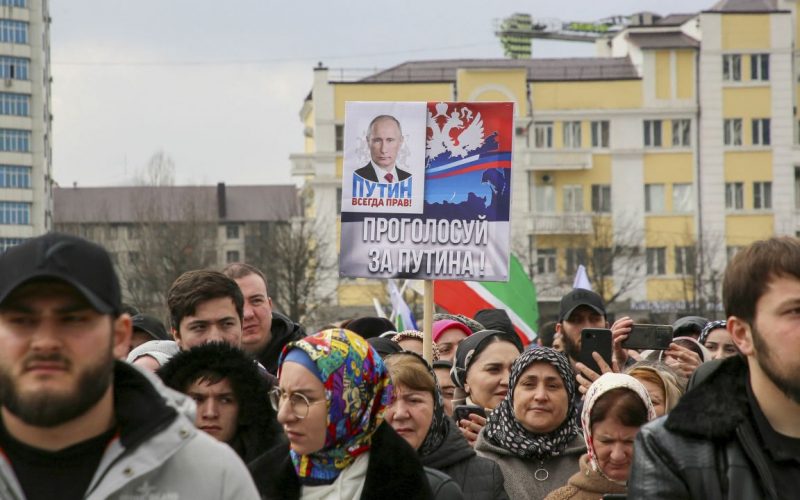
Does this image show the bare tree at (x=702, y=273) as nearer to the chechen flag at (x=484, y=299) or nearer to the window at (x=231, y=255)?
the window at (x=231, y=255)

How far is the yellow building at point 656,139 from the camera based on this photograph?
254ft

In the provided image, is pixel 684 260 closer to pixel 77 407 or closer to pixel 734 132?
pixel 734 132

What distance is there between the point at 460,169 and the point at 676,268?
68.3 metres

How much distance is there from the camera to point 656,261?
78125mm

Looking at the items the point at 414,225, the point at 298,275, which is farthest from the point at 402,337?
the point at 298,275

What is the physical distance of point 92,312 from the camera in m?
3.61

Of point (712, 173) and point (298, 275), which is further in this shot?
point (712, 173)

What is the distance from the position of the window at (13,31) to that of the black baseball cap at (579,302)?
83.5 metres

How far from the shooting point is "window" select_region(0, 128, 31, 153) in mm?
90250

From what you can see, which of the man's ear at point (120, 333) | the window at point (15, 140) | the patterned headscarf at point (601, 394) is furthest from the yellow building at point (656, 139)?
the man's ear at point (120, 333)

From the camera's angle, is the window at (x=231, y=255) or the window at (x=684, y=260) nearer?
the window at (x=684, y=260)

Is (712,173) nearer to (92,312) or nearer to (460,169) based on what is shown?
(460,169)

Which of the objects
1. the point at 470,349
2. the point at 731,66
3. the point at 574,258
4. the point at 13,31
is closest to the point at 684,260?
the point at 574,258

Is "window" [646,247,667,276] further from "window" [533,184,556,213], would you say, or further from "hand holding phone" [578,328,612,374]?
"hand holding phone" [578,328,612,374]
